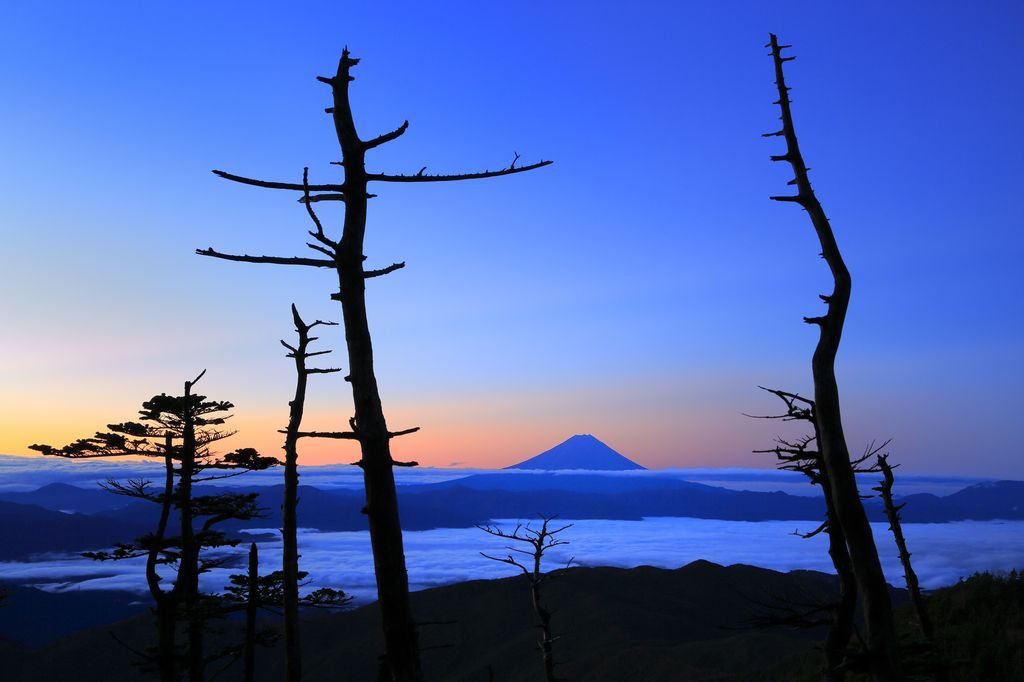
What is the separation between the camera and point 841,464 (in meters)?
9.63

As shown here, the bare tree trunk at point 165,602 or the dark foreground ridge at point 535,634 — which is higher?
the bare tree trunk at point 165,602

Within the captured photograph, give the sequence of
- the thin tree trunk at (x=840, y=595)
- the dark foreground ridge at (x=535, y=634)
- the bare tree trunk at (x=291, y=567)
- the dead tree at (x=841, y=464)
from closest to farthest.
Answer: the dead tree at (x=841, y=464), the thin tree trunk at (x=840, y=595), the bare tree trunk at (x=291, y=567), the dark foreground ridge at (x=535, y=634)

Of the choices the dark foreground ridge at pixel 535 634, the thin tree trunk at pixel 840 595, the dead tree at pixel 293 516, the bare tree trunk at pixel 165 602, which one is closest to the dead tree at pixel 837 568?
the thin tree trunk at pixel 840 595

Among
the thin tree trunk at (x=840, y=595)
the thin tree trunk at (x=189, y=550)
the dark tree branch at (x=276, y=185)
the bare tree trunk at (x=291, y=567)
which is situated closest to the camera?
the dark tree branch at (x=276, y=185)

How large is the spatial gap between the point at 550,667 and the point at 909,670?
2209 cm

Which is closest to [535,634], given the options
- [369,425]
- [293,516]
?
[293,516]

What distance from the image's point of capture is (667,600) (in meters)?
125

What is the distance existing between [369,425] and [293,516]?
14.8 metres

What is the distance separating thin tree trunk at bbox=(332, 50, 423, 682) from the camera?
636 cm

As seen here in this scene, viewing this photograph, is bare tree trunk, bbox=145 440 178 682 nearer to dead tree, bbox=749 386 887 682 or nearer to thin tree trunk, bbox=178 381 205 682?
thin tree trunk, bbox=178 381 205 682

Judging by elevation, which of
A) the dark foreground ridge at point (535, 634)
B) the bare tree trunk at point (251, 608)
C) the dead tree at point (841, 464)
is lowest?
the dark foreground ridge at point (535, 634)

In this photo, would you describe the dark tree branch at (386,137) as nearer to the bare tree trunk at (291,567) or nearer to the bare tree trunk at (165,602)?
the bare tree trunk at (291,567)

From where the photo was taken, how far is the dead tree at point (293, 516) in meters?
19.1

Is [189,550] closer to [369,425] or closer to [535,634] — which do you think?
[369,425]
